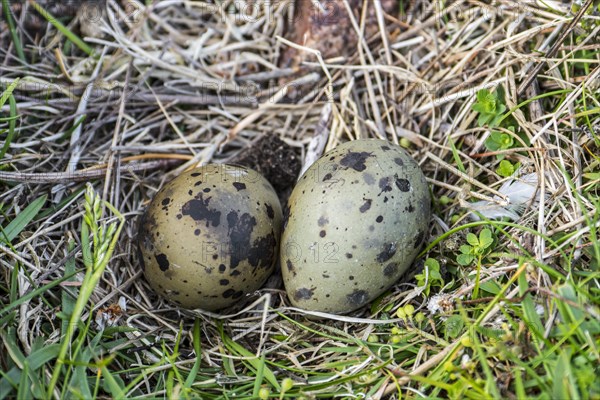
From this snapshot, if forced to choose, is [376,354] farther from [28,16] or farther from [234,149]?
[28,16]

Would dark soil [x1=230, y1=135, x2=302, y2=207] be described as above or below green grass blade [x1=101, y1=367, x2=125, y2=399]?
above

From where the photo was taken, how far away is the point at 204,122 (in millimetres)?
2980

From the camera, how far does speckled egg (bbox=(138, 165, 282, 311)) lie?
2242mm

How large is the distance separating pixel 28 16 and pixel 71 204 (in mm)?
1229

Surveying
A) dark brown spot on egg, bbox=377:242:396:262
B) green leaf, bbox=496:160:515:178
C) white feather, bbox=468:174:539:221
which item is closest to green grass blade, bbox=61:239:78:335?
dark brown spot on egg, bbox=377:242:396:262

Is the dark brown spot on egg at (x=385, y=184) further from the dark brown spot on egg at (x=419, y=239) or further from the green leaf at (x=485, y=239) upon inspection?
the green leaf at (x=485, y=239)

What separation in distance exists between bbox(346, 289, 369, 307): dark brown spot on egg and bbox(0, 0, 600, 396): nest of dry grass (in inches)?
3.0

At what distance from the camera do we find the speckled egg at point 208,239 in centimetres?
224

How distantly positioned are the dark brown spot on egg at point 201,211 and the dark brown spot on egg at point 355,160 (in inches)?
21.8

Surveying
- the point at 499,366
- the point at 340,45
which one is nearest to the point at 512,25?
the point at 340,45

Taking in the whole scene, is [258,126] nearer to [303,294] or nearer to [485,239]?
[303,294]

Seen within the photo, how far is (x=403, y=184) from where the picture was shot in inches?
88.6

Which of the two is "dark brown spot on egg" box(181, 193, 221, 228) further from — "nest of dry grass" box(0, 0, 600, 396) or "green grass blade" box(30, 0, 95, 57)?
"green grass blade" box(30, 0, 95, 57)

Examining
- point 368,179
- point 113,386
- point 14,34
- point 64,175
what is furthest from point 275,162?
point 14,34
